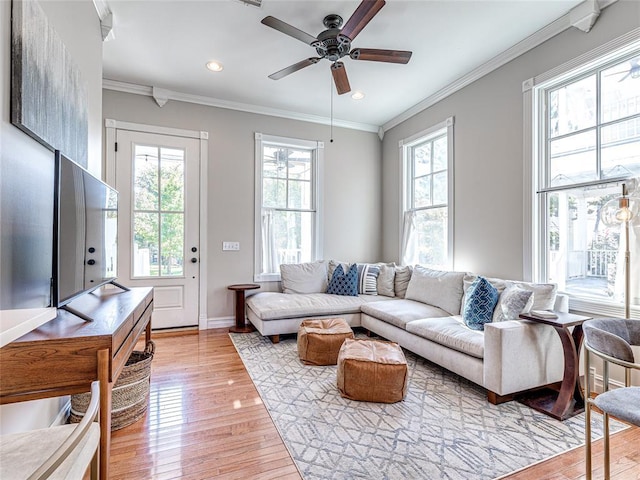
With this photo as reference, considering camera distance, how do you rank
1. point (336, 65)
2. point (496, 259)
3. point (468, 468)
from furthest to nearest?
point (496, 259), point (336, 65), point (468, 468)

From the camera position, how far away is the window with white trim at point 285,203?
4457 mm

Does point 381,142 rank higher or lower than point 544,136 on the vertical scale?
higher

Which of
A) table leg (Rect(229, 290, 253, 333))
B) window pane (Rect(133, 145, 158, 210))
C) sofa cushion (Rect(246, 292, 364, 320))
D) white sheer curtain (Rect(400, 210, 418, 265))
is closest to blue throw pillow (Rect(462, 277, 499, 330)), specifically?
sofa cushion (Rect(246, 292, 364, 320))

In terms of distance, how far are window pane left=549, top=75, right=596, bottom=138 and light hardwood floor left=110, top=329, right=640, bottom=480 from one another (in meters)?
2.31

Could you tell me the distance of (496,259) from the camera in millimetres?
3311

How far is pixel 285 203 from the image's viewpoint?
4668 millimetres

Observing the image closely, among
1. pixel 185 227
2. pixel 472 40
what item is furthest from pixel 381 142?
pixel 185 227

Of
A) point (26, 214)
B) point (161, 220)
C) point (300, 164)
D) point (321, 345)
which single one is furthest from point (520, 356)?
point (161, 220)

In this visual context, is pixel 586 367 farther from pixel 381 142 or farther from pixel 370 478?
pixel 381 142

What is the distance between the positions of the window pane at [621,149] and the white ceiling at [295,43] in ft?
3.41

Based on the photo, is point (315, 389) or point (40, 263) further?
point (315, 389)

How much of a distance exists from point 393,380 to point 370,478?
0.77m

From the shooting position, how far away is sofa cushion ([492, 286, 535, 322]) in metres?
2.42

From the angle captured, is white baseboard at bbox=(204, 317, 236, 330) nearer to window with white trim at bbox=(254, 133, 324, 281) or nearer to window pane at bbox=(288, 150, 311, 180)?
window with white trim at bbox=(254, 133, 324, 281)
